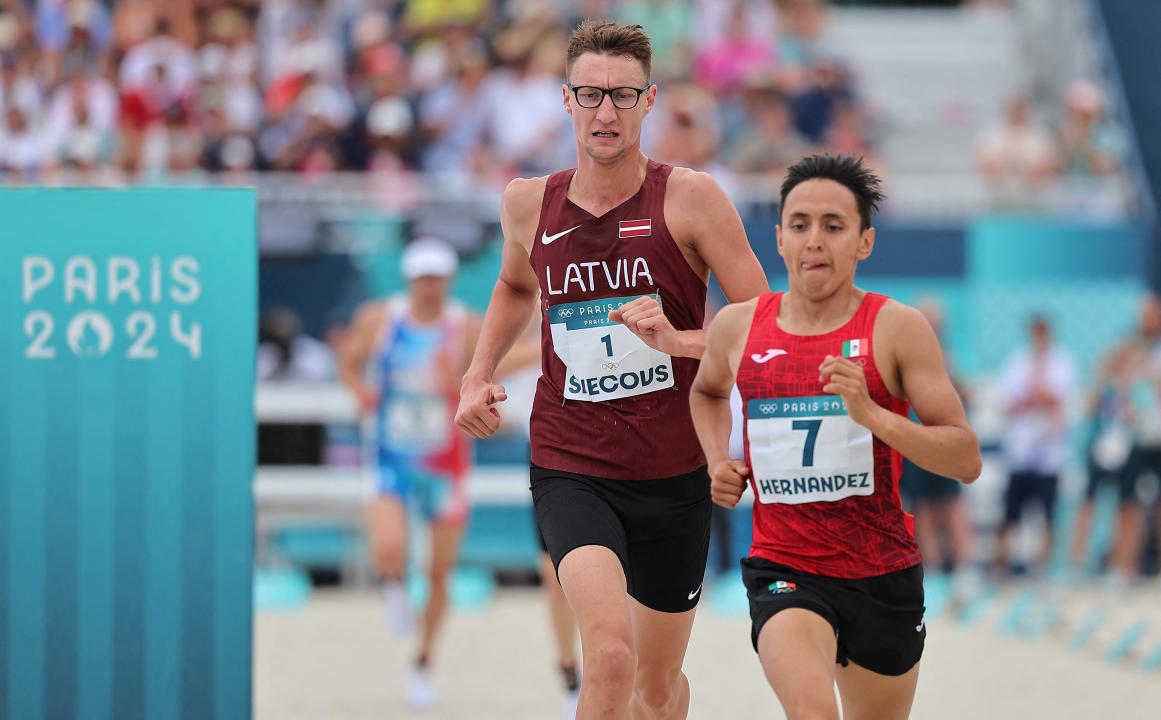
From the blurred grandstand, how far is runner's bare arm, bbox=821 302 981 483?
27.8 feet

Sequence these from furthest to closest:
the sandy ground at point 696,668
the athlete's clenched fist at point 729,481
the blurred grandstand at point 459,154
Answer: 1. the blurred grandstand at point 459,154
2. the sandy ground at point 696,668
3. the athlete's clenched fist at point 729,481

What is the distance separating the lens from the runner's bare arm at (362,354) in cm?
980

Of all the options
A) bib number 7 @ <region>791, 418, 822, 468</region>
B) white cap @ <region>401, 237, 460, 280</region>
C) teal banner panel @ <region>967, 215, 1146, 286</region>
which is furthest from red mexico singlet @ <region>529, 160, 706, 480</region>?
teal banner panel @ <region>967, 215, 1146, 286</region>

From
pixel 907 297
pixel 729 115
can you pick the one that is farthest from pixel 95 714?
pixel 729 115

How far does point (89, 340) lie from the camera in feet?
17.6

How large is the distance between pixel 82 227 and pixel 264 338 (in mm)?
7993

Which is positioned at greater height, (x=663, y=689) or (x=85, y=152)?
(x=85, y=152)

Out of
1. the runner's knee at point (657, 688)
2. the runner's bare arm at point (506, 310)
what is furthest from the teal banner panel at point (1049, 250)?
the runner's knee at point (657, 688)

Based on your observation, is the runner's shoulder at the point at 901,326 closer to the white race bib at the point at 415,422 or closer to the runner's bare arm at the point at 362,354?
the white race bib at the point at 415,422

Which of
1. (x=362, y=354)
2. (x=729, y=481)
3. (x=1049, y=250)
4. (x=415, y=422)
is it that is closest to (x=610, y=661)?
(x=729, y=481)

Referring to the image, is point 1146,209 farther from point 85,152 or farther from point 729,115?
point 85,152

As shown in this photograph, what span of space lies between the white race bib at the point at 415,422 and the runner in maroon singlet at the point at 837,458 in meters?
4.97

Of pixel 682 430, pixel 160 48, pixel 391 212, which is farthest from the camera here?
pixel 160 48

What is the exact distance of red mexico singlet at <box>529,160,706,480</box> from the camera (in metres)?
4.91
